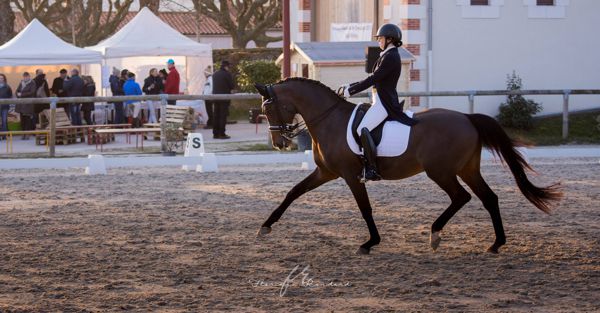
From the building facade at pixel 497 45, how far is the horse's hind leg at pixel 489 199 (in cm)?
1350

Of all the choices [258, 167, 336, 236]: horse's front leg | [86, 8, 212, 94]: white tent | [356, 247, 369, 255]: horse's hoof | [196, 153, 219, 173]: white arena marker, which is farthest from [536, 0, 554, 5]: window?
[356, 247, 369, 255]: horse's hoof

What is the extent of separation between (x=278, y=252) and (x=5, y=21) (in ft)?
87.4

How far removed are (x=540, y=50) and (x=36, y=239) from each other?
647 inches

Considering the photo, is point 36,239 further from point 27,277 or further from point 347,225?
point 347,225

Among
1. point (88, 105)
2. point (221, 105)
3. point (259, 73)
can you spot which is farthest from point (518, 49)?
→ point (88, 105)

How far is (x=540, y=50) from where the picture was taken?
24.7 meters

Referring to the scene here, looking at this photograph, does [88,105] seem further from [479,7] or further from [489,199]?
[489,199]

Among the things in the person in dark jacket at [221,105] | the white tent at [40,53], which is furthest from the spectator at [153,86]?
the person in dark jacket at [221,105]

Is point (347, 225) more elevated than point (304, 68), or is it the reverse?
point (304, 68)

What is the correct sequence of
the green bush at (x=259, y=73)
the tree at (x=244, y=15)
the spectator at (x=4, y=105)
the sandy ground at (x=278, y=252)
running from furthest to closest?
the tree at (x=244, y=15) < the green bush at (x=259, y=73) < the spectator at (x=4, y=105) < the sandy ground at (x=278, y=252)

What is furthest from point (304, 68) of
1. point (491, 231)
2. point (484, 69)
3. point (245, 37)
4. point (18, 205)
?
point (245, 37)

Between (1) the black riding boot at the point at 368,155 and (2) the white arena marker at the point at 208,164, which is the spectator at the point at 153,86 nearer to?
(2) the white arena marker at the point at 208,164

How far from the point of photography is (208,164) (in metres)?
17.1

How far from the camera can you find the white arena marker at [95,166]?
16.9 meters
